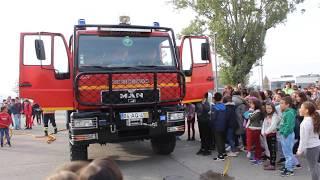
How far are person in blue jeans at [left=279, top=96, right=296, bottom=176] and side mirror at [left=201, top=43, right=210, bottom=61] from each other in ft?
8.56

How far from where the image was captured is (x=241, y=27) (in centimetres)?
3120

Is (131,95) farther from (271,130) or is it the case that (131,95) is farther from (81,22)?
(271,130)

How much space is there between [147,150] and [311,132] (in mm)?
5450

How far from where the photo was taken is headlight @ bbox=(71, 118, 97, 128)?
26.3 feet

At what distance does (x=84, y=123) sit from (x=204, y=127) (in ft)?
10.2

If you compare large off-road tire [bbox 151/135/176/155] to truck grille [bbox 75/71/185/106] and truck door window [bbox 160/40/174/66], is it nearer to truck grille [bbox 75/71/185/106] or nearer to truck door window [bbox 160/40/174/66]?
truck grille [bbox 75/71/185/106]

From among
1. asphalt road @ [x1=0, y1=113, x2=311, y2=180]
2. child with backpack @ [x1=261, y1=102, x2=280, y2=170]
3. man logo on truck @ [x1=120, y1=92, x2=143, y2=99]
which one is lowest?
asphalt road @ [x1=0, y1=113, x2=311, y2=180]

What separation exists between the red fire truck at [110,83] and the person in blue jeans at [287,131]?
2.22 m

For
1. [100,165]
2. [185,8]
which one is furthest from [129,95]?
[185,8]

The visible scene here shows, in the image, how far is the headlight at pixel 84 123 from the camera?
8023mm

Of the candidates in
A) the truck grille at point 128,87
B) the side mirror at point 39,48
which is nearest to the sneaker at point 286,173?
the truck grille at point 128,87

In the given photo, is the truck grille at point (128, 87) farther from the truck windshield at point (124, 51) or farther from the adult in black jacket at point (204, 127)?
the adult in black jacket at point (204, 127)

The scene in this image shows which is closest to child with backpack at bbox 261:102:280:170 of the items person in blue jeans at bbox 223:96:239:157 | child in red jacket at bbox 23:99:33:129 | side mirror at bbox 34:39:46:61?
person in blue jeans at bbox 223:96:239:157

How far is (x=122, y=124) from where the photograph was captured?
8273 mm
